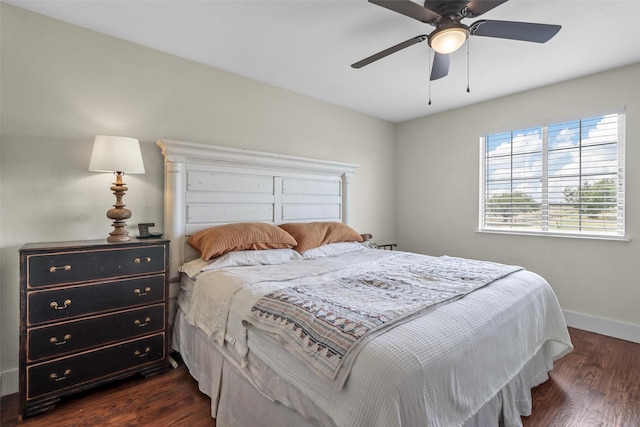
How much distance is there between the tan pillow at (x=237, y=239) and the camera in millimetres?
2354

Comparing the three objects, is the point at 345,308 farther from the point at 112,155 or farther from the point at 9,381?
the point at 9,381

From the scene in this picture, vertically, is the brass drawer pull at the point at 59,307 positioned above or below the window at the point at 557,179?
below

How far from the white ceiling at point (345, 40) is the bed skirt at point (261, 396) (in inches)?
86.3

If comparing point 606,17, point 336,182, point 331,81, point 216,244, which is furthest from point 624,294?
point 216,244

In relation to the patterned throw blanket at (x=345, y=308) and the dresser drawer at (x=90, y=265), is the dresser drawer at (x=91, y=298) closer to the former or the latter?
the dresser drawer at (x=90, y=265)

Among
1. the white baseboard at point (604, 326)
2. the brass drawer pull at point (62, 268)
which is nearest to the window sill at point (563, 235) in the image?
the white baseboard at point (604, 326)

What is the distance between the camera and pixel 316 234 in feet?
9.91

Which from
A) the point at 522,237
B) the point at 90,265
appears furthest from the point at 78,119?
the point at 522,237

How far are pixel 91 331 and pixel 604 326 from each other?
4.34 meters

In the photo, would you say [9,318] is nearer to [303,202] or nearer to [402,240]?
[303,202]

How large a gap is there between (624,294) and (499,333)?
95.6 inches

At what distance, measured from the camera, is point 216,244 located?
7.70ft

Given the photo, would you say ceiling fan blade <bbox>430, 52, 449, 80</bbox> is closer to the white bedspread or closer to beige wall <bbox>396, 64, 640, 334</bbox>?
the white bedspread

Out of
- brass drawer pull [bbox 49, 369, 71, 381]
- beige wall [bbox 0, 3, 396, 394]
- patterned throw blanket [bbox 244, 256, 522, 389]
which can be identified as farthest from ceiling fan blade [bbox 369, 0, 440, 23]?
brass drawer pull [bbox 49, 369, 71, 381]
